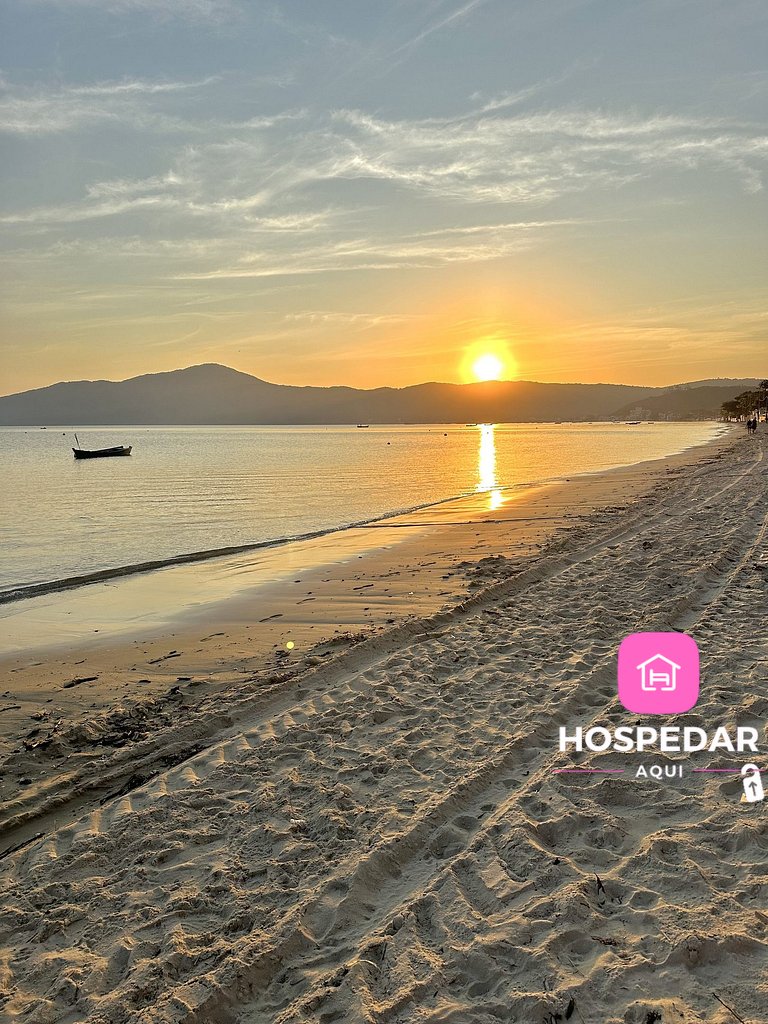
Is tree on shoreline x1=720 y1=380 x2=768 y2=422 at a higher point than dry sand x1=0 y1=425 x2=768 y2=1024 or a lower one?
higher

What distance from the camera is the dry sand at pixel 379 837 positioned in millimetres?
3373

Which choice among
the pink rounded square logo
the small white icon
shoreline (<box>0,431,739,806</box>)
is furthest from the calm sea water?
the small white icon

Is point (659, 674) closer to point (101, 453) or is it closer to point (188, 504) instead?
point (188, 504)

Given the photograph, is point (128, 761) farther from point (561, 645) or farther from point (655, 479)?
point (655, 479)

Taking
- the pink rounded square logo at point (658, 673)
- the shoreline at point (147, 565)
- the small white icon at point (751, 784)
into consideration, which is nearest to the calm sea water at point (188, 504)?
the shoreline at point (147, 565)

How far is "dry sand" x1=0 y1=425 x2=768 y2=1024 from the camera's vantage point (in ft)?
11.1

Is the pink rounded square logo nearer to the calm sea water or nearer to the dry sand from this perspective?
the dry sand

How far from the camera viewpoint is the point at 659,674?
7.47 meters

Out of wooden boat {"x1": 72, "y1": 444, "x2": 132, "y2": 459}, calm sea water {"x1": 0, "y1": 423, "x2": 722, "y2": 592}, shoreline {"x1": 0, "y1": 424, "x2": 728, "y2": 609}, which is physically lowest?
shoreline {"x1": 0, "y1": 424, "x2": 728, "y2": 609}

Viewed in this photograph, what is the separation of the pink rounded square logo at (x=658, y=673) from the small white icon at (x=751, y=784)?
109cm

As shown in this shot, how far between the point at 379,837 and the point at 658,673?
4.15 metres

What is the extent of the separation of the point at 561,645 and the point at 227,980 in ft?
18.7

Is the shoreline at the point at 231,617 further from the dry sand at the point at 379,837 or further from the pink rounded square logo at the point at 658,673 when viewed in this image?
the pink rounded square logo at the point at 658,673

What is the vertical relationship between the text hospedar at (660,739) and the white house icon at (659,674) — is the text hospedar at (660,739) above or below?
above
